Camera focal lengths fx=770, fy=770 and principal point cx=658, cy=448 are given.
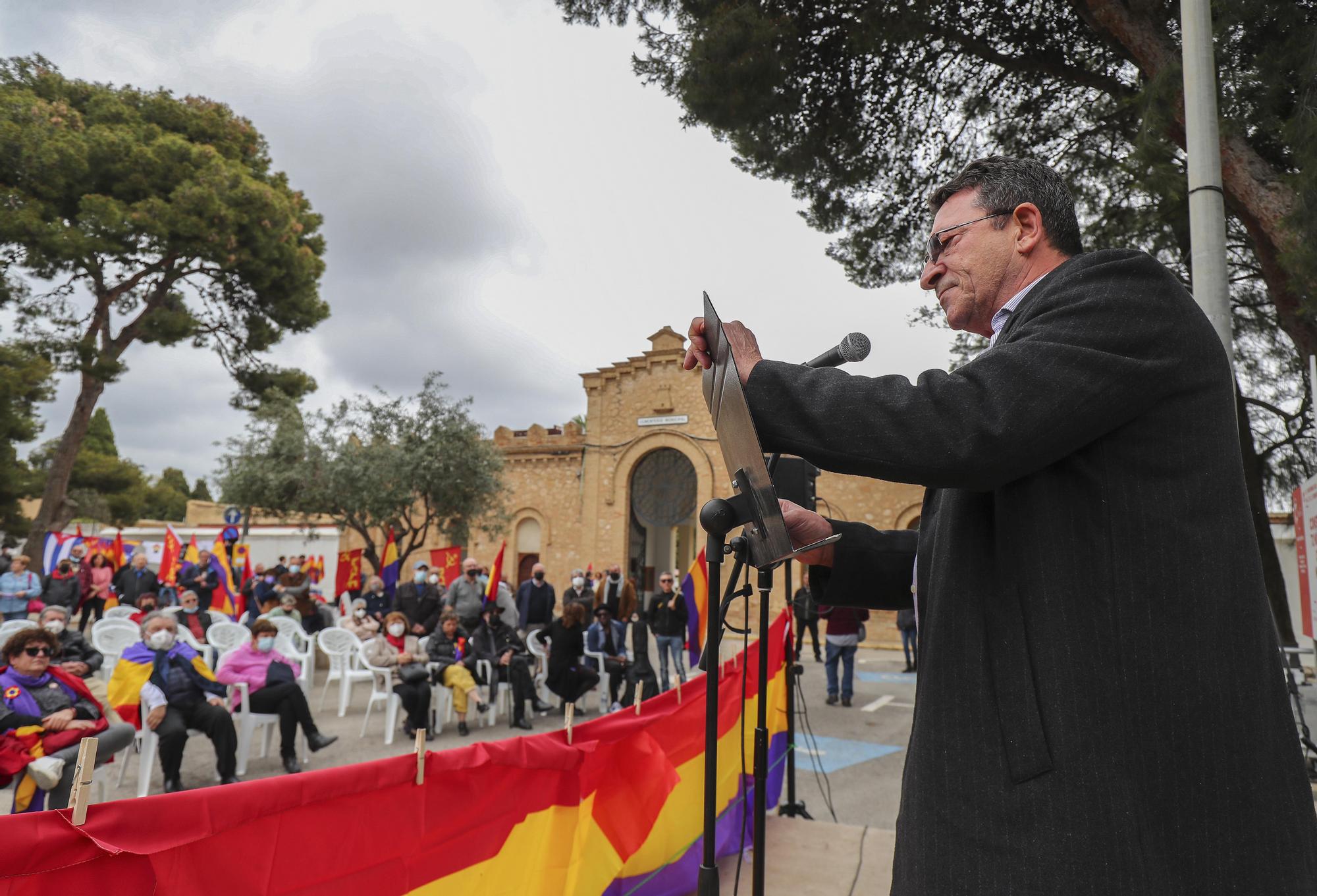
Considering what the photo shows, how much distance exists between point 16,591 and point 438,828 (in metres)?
11.4

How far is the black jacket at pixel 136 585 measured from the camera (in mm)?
12469

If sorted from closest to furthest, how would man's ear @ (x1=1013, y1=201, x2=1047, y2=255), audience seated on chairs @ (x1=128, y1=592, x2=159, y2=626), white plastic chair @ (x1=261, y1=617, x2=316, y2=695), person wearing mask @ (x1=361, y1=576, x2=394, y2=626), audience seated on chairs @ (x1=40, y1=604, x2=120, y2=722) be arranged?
man's ear @ (x1=1013, y1=201, x2=1047, y2=255), audience seated on chairs @ (x1=40, y1=604, x2=120, y2=722), white plastic chair @ (x1=261, y1=617, x2=316, y2=695), audience seated on chairs @ (x1=128, y1=592, x2=159, y2=626), person wearing mask @ (x1=361, y1=576, x2=394, y2=626)

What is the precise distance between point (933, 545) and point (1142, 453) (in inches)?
13.0

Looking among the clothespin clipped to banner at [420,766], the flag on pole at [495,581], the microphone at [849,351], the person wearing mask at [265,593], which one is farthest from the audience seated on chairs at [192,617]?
the microphone at [849,351]

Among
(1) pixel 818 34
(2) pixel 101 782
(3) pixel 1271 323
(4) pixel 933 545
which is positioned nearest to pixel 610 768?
(4) pixel 933 545

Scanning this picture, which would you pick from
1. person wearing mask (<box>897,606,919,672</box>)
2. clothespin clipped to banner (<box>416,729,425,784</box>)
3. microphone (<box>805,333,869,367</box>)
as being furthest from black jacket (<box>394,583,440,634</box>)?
microphone (<box>805,333,869,367</box>)

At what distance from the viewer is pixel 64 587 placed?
37.7 feet

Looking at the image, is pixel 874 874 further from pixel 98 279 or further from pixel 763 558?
pixel 98 279

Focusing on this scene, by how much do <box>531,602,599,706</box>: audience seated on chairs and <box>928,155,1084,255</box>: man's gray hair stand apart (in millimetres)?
8271

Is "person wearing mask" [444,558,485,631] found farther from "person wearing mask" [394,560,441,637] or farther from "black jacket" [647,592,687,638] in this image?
"black jacket" [647,592,687,638]

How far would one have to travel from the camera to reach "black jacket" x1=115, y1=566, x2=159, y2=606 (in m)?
12.5

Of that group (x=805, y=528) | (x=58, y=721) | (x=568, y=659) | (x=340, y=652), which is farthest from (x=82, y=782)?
(x=340, y=652)

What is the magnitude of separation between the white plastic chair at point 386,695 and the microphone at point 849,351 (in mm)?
7526

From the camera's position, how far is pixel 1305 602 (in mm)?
6941
